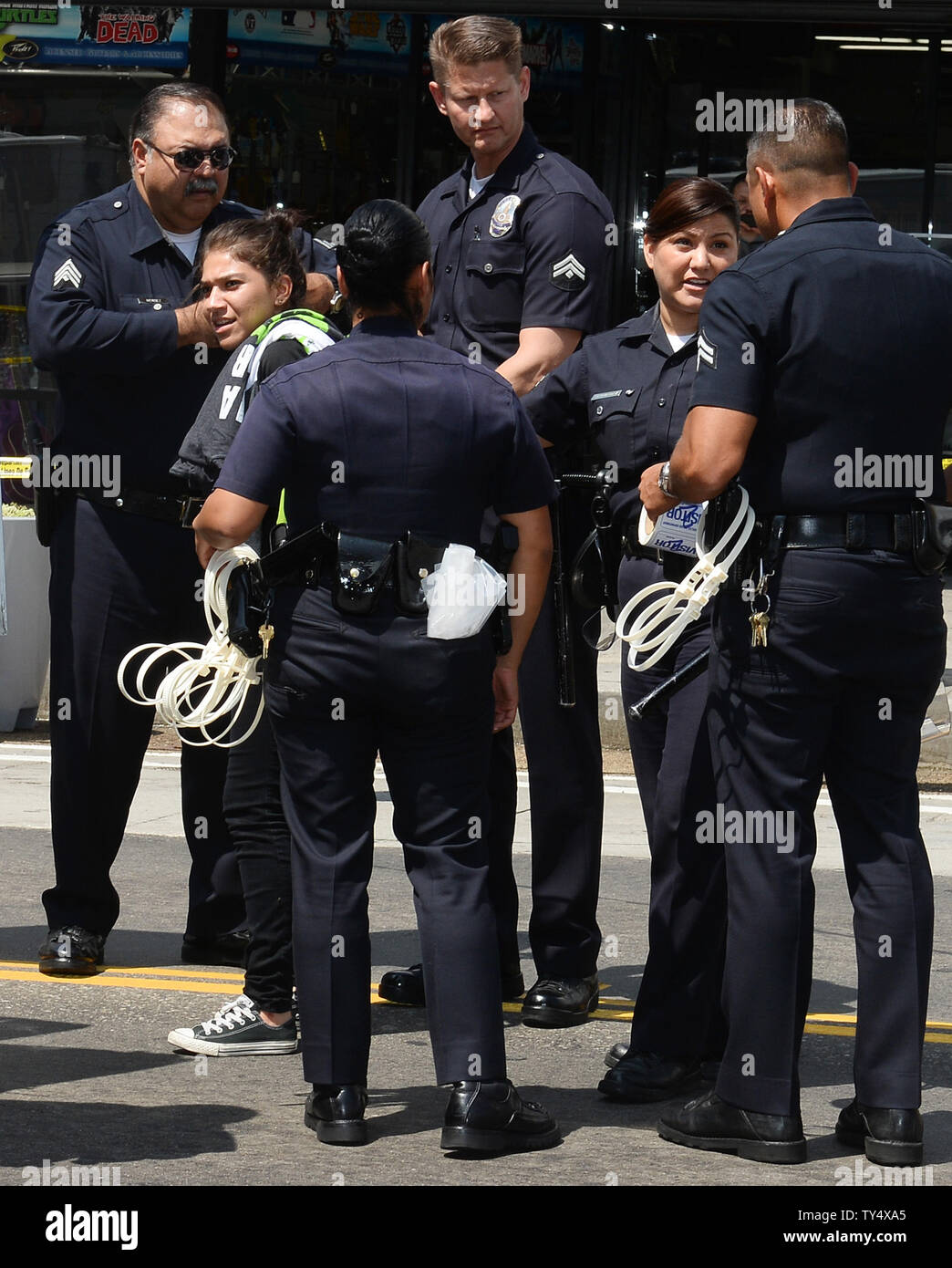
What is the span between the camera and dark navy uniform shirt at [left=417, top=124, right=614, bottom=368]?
5340mm

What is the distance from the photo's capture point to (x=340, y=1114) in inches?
164

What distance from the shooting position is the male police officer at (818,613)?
396 centimetres

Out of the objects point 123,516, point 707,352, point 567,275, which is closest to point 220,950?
point 123,516

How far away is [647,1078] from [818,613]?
1.24 metres

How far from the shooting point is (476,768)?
4195 millimetres

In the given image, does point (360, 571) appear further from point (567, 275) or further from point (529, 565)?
point (567, 275)

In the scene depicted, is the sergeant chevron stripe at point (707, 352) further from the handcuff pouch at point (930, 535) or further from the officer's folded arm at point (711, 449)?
the handcuff pouch at point (930, 535)

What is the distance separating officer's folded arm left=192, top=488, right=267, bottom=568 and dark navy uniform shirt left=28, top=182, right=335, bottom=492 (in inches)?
56.5

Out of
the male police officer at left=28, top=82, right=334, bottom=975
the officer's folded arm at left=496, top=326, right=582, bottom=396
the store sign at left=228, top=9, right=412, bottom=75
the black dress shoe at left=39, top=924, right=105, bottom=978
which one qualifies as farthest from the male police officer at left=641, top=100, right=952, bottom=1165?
the store sign at left=228, top=9, right=412, bottom=75

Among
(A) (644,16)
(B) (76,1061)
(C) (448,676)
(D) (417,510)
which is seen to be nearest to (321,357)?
(D) (417,510)

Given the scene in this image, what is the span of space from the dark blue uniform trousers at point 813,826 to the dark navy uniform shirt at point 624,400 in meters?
0.74

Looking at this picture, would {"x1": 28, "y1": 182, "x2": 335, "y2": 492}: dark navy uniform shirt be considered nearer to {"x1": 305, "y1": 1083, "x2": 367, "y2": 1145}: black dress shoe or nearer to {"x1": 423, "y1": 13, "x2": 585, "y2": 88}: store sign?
{"x1": 305, "y1": 1083, "x2": 367, "y2": 1145}: black dress shoe

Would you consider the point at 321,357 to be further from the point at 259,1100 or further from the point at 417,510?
the point at 259,1100

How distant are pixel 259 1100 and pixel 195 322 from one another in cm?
213
